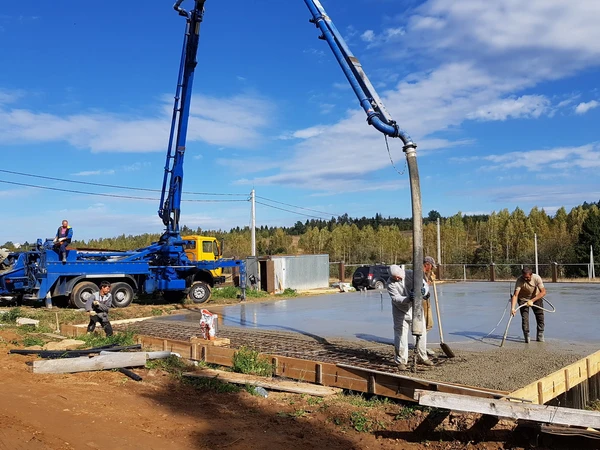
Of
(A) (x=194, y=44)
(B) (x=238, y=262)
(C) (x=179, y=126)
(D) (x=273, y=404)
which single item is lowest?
(D) (x=273, y=404)

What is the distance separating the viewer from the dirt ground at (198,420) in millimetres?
5949

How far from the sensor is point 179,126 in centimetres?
2170

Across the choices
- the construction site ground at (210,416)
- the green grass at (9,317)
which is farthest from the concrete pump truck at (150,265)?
the construction site ground at (210,416)

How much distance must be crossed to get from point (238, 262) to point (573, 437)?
19.2 meters

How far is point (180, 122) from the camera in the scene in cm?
2167

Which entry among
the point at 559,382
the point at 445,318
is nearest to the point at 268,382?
the point at 559,382

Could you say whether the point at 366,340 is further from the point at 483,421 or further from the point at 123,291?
the point at 123,291

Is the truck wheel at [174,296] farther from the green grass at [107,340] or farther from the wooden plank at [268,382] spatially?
the wooden plank at [268,382]

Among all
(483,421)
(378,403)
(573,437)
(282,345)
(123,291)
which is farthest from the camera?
(123,291)

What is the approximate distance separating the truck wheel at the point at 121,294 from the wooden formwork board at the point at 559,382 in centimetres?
1574

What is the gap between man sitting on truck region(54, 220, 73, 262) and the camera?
747 inches

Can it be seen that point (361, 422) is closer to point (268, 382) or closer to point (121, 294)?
point (268, 382)

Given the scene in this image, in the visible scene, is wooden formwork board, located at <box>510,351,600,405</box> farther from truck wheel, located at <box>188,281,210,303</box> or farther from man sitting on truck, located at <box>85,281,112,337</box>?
truck wheel, located at <box>188,281,210,303</box>

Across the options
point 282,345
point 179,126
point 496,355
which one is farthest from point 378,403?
point 179,126
